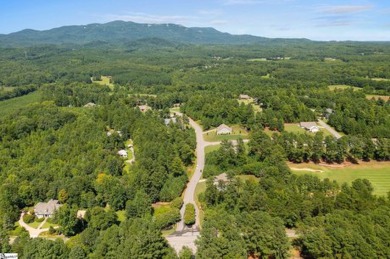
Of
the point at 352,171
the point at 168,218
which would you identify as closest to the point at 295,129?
the point at 352,171

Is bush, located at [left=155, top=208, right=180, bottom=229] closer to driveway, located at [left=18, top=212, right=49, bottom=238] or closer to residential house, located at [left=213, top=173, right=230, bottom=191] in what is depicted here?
residential house, located at [left=213, top=173, right=230, bottom=191]

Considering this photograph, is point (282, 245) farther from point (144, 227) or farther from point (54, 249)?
point (54, 249)

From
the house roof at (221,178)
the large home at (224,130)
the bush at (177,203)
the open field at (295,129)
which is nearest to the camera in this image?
the bush at (177,203)

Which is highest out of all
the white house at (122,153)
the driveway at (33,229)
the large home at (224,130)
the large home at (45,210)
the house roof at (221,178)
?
the house roof at (221,178)

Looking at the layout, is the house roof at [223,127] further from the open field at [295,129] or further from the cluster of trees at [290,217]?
the cluster of trees at [290,217]

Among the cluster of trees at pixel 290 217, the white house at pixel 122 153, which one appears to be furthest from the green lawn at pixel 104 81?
the cluster of trees at pixel 290 217

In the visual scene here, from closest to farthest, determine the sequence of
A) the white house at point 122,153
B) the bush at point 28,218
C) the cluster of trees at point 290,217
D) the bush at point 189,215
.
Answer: the cluster of trees at point 290,217 < the bush at point 189,215 < the bush at point 28,218 < the white house at point 122,153

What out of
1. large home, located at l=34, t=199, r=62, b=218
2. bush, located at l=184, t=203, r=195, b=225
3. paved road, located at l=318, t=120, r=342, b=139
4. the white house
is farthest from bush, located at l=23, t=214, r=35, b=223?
paved road, located at l=318, t=120, r=342, b=139
